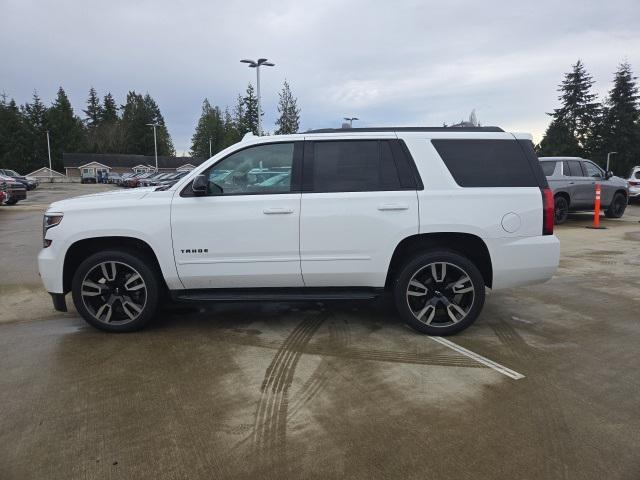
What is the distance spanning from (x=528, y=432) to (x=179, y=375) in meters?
2.60

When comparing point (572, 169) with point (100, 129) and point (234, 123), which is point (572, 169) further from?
point (100, 129)

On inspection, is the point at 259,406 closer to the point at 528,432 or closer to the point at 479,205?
the point at 528,432

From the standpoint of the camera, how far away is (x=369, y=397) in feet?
11.4

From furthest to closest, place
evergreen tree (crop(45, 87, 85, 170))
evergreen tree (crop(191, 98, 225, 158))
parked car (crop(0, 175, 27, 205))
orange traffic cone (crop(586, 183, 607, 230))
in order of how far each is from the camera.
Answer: evergreen tree (crop(191, 98, 225, 158)) → evergreen tree (crop(45, 87, 85, 170)) → parked car (crop(0, 175, 27, 205)) → orange traffic cone (crop(586, 183, 607, 230))

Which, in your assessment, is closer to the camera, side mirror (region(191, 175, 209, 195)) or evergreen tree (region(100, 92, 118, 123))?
side mirror (region(191, 175, 209, 195))

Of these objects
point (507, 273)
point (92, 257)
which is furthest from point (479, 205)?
point (92, 257)

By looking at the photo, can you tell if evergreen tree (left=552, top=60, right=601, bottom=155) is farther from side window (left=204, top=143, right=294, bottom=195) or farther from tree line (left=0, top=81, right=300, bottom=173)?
side window (left=204, top=143, right=294, bottom=195)

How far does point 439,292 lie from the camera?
470 centimetres

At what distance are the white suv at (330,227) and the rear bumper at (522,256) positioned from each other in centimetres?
1

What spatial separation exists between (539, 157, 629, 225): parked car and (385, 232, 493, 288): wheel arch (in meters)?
10.2

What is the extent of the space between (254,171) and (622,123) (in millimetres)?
68293

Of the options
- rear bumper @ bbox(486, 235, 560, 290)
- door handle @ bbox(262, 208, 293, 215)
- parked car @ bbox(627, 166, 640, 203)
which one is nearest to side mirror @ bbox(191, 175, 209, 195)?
door handle @ bbox(262, 208, 293, 215)

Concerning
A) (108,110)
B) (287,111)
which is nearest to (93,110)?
(108,110)

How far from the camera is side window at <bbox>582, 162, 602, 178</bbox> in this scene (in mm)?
14406
